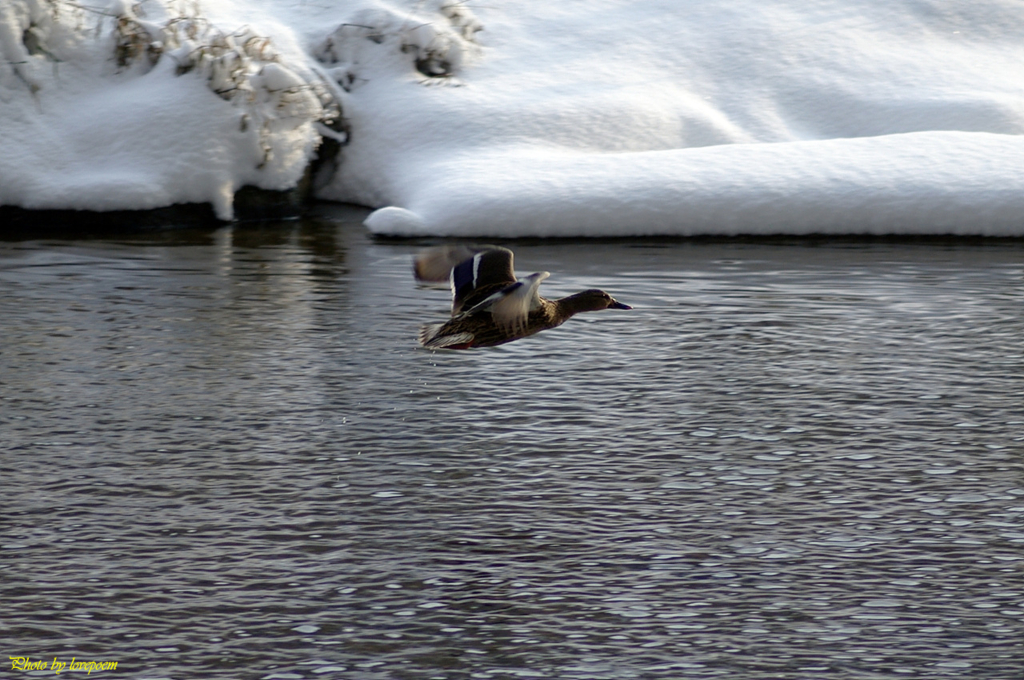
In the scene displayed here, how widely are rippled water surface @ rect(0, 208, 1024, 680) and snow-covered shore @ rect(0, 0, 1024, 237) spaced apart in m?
2.22

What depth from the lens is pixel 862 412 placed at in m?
6.29

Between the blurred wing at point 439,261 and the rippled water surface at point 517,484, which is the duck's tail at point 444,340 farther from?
the rippled water surface at point 517,484

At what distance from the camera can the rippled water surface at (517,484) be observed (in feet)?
12.8

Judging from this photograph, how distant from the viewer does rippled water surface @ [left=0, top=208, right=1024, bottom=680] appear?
3904mm

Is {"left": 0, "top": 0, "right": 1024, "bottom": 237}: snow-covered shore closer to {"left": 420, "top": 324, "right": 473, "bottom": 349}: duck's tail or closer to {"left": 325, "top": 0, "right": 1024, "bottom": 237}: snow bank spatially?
{"left": 325, "top": 0, "right": 1024, "bottom": 237}: snow bank

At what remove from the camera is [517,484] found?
17.2ft

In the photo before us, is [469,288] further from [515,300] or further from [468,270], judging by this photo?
[515,300]

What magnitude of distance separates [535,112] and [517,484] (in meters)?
8.30

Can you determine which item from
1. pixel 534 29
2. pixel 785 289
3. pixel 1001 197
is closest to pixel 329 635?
pixel 785 289

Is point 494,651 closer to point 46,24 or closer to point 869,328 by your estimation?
point 869,328

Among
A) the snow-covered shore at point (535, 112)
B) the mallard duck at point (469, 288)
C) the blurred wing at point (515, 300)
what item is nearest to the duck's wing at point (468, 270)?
the mallard duck at point (469, 288)

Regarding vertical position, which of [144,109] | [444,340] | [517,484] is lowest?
[517,484]

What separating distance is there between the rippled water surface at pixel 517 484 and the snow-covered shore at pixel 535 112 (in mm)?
2216

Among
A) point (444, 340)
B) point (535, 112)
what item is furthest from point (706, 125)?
point (444, 340)
